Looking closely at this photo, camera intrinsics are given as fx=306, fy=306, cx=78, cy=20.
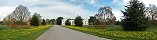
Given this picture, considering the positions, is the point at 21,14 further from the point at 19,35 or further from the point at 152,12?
the point at 19,35

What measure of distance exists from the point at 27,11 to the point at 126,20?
6655 cm

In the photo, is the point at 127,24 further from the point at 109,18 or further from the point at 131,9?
the point at 109,18

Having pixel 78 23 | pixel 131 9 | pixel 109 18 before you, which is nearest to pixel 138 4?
pixel 131 9

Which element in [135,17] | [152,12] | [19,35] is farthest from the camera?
[152,12]

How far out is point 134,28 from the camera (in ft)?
151

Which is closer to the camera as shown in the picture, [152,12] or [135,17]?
[135,17]

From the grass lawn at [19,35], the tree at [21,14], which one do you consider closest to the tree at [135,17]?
the grass lawn at [19,35]

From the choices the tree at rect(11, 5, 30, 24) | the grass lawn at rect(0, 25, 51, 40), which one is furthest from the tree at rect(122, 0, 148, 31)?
the tree at rect(11, 5, 30, 24)

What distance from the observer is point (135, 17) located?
150 ft

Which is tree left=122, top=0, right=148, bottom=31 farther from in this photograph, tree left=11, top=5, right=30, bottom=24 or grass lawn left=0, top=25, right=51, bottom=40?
tree left=11, top=5, right=30, bottom=24

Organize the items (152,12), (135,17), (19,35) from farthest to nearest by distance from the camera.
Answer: (152,12)
(135,17)
(19,35)

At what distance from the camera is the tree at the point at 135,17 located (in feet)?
150

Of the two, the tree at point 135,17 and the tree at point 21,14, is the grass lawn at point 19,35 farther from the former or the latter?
the tree at point 21,14

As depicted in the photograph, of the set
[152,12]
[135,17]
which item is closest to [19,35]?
[135,17]
